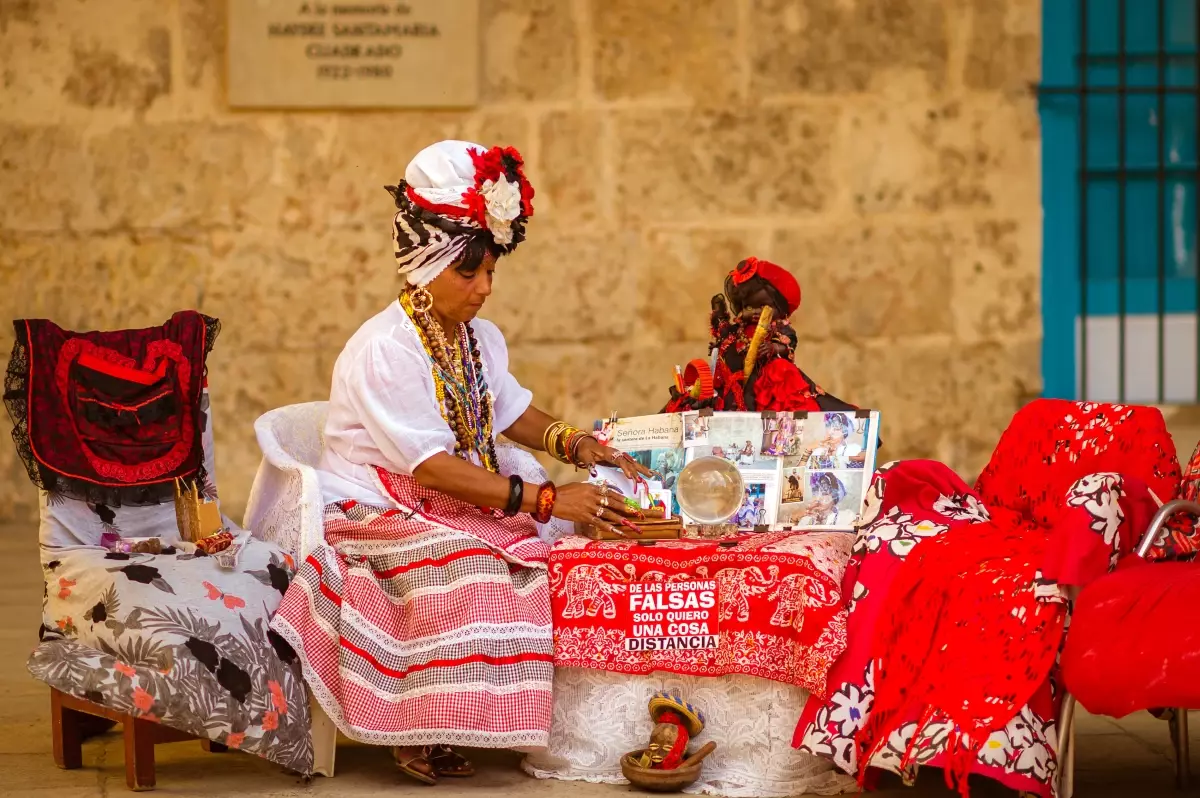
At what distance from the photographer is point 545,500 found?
4.42 metres

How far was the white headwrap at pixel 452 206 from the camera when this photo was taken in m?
4.51

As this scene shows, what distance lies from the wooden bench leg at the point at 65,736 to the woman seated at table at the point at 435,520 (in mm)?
753

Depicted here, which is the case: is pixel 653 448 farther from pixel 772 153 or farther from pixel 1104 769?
pixel 772 153

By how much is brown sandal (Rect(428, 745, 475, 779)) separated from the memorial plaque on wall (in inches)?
174

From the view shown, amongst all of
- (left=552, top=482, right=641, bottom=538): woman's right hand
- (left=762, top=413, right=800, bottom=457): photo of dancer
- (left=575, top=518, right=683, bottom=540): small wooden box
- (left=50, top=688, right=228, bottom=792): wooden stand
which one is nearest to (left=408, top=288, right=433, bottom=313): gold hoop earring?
(left=552, top=482, right=641, bottom=538): woman's right hand

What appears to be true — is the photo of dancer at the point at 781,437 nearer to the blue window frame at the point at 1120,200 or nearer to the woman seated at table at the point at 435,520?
the woman seated at table at the point at 435,520

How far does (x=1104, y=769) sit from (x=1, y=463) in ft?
19.7

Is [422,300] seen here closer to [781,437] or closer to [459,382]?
[459,382]

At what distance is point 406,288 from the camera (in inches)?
183

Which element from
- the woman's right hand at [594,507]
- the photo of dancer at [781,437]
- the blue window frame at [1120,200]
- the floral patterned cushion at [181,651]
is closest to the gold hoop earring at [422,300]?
the woman's right hand at [594,507]

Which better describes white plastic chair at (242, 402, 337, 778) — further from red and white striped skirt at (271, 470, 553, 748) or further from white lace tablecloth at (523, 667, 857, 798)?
white lace tablecloth at (523, 667, 857, 798)

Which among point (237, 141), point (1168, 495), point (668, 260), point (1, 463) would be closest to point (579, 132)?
point (668, 260)

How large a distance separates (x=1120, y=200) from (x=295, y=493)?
540 centimetres

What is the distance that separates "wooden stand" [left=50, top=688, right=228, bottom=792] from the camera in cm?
423
